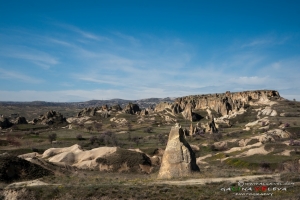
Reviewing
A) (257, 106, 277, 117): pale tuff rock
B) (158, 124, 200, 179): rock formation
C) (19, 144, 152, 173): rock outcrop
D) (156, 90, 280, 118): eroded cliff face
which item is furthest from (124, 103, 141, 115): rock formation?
(158, 124, 200, 179): rock formation

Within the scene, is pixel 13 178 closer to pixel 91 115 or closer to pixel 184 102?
pixel 91 115

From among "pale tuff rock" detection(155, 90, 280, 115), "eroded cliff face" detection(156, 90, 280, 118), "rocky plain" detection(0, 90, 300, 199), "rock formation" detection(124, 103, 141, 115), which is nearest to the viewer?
"rocky plain" detection(0, 90, 300, 199)

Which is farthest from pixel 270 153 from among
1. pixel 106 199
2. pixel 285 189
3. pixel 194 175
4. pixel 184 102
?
pixel 184 102

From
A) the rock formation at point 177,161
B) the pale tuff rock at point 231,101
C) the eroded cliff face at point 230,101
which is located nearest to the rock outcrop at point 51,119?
the eroded cliff face at point 230,101

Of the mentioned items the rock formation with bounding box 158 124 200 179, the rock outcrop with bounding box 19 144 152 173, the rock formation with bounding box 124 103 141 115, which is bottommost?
the rock outcrop with bounding box 19 144 152 173

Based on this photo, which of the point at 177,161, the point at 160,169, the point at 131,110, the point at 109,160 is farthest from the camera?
the point at 131,110

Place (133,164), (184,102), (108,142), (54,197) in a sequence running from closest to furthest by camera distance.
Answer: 1. (54,197)
2. (133,164)
3. (108,142)
4. (184,102)

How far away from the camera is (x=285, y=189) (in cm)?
1458

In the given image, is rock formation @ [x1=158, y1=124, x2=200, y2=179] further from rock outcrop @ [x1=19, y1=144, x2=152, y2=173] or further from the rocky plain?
rock outcrop @ [x1=19, y1=144, x2=152, y2=173]

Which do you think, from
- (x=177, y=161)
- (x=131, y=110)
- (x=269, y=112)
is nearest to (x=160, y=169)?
(x=177, y=161)

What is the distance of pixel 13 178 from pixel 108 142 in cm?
5686

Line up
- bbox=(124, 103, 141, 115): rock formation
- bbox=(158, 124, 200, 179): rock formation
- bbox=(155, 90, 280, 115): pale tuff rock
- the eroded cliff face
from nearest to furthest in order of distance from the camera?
bbox=(158, 124, 200, 179): rock formation < bbox=(155, 90, 280, 115): pale tuff rock < the eroded cliff face < bbox=(124, 103, 141, 115): rock formation

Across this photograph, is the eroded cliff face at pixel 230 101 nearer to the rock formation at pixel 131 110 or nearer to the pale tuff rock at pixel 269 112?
the pale tuff rock at pixel 269 112

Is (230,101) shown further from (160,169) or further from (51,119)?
(160,169)
